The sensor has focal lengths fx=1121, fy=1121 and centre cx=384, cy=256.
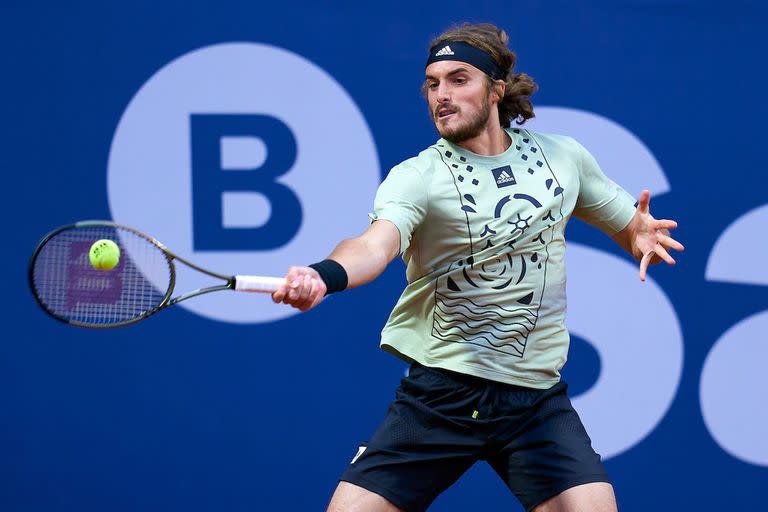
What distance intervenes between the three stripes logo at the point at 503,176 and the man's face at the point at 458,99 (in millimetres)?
149

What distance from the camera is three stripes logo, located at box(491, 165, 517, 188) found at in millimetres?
3436

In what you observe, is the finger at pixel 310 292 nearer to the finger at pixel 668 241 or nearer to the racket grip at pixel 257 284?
the racket grip at pixel 257 284

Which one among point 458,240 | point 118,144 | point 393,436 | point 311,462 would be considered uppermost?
point 118,144

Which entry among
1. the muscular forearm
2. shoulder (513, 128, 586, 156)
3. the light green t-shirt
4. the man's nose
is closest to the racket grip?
the muscular forearm

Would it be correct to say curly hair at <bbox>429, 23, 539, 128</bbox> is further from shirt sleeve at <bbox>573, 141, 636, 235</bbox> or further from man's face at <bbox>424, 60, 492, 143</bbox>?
shirt sleeve at <bbox>573, 141, 636, 235</bbox>

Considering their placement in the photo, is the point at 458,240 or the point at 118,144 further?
the point at 118,144

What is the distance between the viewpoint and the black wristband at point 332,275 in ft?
9.17

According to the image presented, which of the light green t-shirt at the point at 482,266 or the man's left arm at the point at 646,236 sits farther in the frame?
the man's left arm at the point at 646,236

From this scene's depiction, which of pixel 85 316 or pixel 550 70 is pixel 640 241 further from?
pixel 85 316

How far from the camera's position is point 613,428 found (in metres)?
4.93

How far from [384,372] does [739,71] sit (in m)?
2.05

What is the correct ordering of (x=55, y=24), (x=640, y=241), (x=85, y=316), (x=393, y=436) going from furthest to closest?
(x=55, y=24) → (x=640, y=241) → (x=393, y=436) → (x=85, y=316)

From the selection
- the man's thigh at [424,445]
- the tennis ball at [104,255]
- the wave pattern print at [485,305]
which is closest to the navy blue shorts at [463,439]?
the man's thigh at [424,445]

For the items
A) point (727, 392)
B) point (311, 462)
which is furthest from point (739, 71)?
point (311, 462)
